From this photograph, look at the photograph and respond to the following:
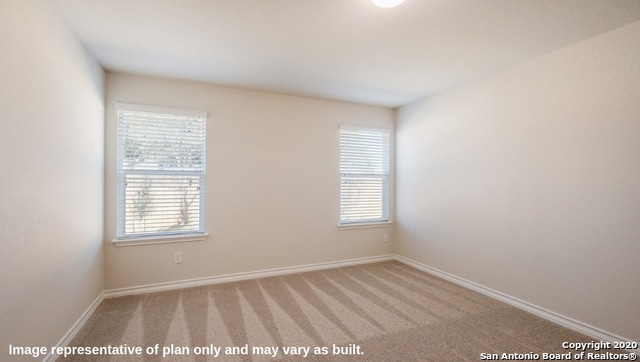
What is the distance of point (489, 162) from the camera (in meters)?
3.00

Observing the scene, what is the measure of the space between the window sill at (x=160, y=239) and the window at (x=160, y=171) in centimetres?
5

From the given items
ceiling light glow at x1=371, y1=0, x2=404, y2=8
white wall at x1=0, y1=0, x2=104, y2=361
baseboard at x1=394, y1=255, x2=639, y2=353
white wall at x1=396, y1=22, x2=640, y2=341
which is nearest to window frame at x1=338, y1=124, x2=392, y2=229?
white wall at x1=396, y1=22, x2=640, y2=341

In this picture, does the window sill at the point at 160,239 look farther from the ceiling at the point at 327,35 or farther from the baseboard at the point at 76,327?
the ceiling at the point at 327,35

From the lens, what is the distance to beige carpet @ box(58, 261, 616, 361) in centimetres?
199

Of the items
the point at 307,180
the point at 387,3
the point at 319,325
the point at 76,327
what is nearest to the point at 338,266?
the point at 307,180

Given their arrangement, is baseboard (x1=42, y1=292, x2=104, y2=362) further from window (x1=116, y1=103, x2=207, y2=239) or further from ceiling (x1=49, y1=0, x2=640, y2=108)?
ceiling (x1=49, y1=0, x2=640, y2=108)

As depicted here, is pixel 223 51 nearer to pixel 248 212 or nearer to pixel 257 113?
pixel 257 113

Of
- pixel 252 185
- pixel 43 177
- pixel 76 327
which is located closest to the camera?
pixel 43 177

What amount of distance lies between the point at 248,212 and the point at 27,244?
205 cm

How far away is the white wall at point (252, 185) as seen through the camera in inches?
119

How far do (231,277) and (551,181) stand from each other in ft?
11.4

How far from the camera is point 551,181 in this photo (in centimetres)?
247

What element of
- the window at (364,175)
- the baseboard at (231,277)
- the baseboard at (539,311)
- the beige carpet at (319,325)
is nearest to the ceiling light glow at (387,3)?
the window at (364,175)

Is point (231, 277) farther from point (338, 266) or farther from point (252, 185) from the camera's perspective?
point (338, 266)
